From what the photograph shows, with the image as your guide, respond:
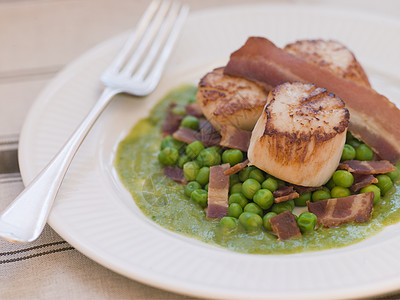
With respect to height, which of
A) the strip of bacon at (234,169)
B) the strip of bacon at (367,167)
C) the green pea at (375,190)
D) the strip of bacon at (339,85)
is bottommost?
the strip of bacon at (234,169)

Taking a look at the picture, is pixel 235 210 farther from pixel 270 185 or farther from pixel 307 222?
pixel 307 222

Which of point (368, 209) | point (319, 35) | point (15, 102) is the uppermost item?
point (319, 35)

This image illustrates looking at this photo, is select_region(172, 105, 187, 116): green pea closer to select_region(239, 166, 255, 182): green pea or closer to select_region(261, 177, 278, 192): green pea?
select_region(239, 166, 255, 182): green pea

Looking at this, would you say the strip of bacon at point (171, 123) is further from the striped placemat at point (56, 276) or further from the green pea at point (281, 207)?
the striped placemat at point (56, 276)

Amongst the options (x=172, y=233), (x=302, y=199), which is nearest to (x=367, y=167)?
(x=302, y=199)

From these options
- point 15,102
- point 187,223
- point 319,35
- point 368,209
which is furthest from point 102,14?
point 368,209

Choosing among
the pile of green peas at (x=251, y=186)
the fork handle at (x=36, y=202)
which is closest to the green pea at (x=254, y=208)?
the pile of green peas at (x=251, y=186)

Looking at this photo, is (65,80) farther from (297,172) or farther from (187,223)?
(297,172)
